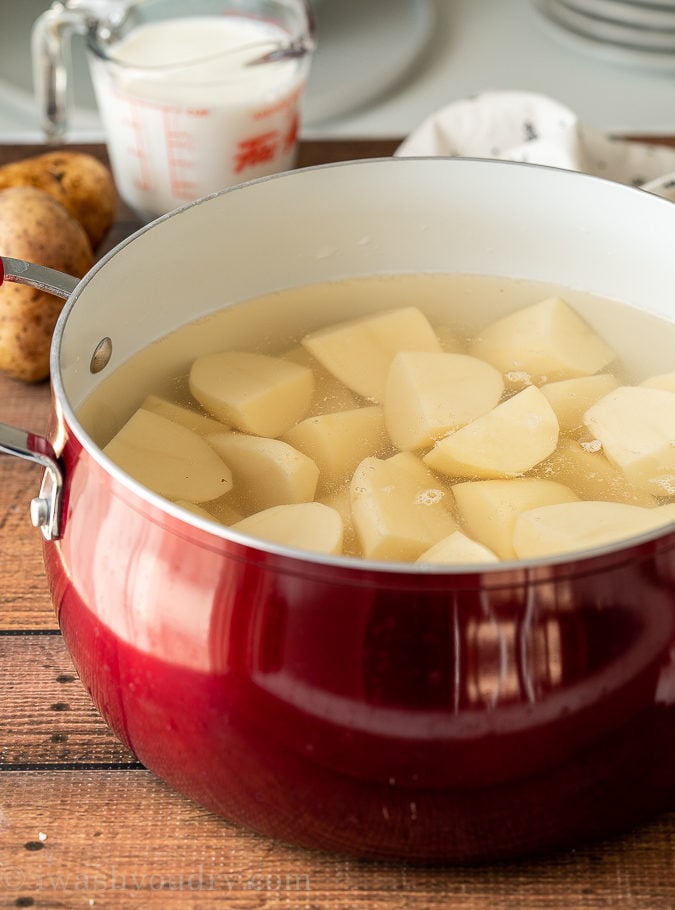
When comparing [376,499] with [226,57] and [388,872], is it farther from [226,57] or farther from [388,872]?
[226,57]

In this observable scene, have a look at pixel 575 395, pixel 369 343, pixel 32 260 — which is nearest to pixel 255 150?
pixel 32 260

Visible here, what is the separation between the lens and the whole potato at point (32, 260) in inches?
36.6

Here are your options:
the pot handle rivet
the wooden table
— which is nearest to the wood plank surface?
the wooden table

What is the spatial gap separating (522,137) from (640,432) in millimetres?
522

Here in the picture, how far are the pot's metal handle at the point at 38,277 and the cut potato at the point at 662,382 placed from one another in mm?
365

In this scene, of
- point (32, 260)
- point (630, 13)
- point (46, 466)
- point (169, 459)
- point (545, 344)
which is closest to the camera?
point (46, 466)

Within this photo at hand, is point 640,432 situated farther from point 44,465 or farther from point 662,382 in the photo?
point 44,465

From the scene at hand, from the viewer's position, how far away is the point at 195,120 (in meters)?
1.11

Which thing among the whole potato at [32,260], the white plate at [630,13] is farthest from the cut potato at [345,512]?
the white plate at [630,13]

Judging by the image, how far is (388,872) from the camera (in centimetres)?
58

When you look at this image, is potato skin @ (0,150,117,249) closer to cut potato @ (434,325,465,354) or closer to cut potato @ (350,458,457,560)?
cut potato @ (434,325,465,354)

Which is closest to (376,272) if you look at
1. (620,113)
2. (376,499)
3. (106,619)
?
(376,499)

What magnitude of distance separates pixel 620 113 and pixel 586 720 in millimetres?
1186

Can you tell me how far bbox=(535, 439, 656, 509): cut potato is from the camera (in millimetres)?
651
